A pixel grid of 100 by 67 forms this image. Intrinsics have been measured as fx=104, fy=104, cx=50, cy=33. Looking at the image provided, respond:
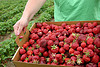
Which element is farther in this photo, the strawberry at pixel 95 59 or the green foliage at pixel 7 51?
the green foliage at pixel 7 51

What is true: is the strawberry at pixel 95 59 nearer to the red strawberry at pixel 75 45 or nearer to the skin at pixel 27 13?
the red strawberry at pixel 75 45

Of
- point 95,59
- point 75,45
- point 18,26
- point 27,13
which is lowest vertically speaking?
point 95,59

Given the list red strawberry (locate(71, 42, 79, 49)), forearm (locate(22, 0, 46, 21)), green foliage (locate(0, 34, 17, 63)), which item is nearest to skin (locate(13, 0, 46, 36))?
forearm (locate(22, 0, 46, 21))

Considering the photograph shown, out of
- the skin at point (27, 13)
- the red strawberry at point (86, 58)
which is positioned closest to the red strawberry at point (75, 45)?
the red strawberry at point (86, 58)

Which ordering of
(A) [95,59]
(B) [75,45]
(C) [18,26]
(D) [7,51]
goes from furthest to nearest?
(D) [7,51], (C) [18,26], (B) [75,45], (A) [95,59]

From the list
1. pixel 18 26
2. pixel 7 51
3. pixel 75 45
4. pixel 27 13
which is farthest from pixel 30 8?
pixel 7 51

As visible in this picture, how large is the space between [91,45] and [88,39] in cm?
10

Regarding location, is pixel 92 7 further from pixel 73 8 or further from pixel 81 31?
pixel 81 31

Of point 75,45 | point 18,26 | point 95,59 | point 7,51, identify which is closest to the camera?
point 95,59

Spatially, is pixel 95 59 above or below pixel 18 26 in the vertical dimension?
below

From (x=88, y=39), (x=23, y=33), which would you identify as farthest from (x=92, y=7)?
(x=23, y=33)

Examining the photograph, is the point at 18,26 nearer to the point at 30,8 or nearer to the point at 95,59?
the point at 30,8

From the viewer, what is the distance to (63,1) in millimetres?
1808

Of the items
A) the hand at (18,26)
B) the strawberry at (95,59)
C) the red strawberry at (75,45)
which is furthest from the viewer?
the hand at (18,26)
